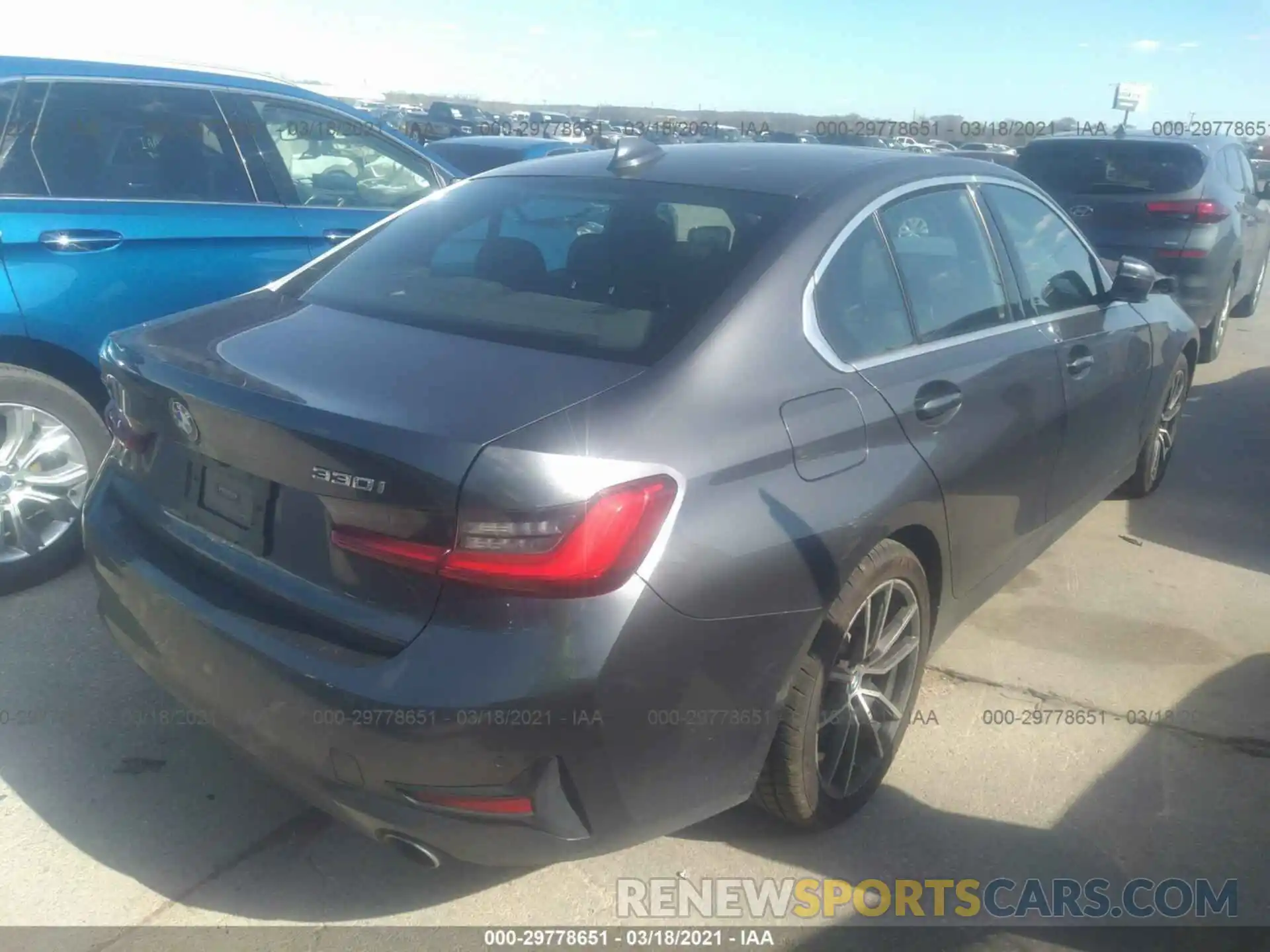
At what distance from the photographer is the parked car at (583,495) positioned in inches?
78.2

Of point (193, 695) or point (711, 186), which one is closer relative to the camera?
point (193, 695)

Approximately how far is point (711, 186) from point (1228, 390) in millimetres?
6428

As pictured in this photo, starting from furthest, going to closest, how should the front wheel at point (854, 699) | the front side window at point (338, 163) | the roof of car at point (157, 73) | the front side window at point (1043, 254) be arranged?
the front side window at point (338, 163) < the roof of car at point (157, 73) < the front side window at point (1043, 254) < the front wheel at point (854, 699)

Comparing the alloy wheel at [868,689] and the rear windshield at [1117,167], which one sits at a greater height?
the rear windshield at [1117,167]

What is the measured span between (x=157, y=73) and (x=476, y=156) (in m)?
6.10

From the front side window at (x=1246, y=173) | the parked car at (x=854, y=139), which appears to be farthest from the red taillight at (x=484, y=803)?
the parked car at (x=854, y=139)

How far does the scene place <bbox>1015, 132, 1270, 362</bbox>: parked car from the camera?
7461 millimetres

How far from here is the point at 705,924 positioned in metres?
2.52

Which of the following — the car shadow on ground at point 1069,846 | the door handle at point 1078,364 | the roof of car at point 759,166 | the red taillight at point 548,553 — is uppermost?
the roof of car at point 759,166

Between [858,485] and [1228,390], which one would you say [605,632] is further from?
[1228,390]

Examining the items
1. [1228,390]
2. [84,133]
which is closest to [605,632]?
[84,133]

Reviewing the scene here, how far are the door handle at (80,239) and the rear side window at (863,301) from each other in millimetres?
2741

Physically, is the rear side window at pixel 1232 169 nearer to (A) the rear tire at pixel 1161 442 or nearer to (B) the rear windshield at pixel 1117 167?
(B) the rear windshield at pixel 1117 167

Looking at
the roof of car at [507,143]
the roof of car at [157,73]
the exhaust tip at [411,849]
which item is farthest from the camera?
the roof of car at [507,143]
